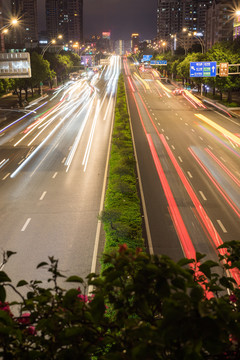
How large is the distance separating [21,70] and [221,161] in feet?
78.1

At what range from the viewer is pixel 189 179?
28.4 metres

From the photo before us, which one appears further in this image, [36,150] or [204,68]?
[204,68]

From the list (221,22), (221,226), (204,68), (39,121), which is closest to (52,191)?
(221,226)

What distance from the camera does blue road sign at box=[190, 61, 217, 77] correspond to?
56425 millimetres

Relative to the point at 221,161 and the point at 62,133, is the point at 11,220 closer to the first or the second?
the point at 221,161

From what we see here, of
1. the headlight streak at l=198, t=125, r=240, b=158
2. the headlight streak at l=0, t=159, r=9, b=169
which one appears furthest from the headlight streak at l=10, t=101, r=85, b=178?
the headlight streak at l=198, t=125, r=240, b=158

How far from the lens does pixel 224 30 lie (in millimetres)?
168500

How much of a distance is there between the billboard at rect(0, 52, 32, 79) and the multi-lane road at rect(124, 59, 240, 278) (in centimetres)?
1359

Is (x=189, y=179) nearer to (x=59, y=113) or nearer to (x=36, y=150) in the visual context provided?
(x=36, y=150)

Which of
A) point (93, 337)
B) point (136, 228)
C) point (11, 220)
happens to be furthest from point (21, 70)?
point (93, 337)

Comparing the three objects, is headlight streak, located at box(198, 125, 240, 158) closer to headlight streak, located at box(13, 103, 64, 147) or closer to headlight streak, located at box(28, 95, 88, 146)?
headlight streak, located at box(28, 95, 88, 146)

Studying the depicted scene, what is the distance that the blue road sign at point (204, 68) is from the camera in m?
56.4

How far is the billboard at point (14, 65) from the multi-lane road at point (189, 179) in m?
13.6

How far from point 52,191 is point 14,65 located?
2293cm
